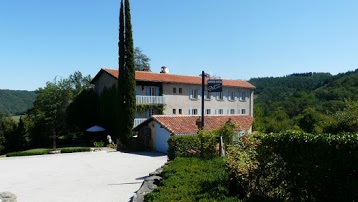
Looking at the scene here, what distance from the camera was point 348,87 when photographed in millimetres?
64312

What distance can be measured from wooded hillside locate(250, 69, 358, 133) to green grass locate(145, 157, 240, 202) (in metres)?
9.72

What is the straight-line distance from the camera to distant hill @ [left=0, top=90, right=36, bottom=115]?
103 metres

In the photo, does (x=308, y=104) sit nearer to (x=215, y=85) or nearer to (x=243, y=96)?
(x=243, y=96)

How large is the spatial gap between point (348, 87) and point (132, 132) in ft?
172

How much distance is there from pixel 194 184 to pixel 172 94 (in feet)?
91.6

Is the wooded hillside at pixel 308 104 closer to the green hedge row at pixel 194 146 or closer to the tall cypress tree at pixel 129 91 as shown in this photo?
the green hedge row at pixel 194 146

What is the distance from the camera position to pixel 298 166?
7.35 m

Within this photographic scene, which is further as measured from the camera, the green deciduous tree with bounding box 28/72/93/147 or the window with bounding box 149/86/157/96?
the green deciduous tree with bounding box 28/72/93/147

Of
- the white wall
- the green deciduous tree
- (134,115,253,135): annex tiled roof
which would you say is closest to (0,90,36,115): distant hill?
the green deciduous tree

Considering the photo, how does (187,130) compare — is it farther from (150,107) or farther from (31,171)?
(31,171)

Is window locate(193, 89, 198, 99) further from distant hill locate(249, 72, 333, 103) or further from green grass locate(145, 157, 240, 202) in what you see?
distant hill locate(249, 72, 333, 103)

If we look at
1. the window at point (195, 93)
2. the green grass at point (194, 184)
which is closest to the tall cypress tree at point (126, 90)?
the window at point (195, 93)

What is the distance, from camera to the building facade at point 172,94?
34000 mm

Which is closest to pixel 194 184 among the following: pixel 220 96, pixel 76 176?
pixel 76 176
